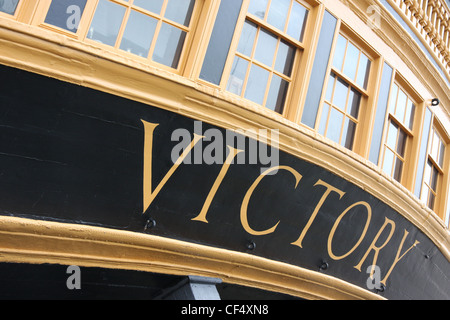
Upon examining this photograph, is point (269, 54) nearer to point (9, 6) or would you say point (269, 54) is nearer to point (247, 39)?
point (247, 39)

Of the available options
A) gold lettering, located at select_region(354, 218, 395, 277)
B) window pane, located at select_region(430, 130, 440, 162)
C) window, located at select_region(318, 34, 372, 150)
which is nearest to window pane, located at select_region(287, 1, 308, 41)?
window, located at select_region(318, 34, 372, 150)

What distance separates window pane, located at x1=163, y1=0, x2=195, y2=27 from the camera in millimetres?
3248

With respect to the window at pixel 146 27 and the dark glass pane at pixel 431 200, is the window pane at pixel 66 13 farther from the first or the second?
the dark glass pane at pixel 431 200

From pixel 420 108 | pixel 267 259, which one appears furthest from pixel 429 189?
pixel 267 259

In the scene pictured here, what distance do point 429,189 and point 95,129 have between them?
494cm

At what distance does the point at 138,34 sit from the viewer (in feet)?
10.1

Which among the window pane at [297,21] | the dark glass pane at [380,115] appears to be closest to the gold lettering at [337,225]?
the dark glass pane at [380,115]

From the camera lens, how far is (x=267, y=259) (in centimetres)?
375

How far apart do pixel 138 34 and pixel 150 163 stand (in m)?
0.99

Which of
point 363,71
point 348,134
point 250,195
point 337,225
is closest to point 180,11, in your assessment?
point 250,195

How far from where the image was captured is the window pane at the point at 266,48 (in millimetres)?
3760

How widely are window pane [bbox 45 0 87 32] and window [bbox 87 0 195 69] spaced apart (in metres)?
0.12
